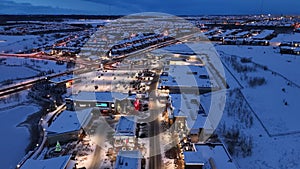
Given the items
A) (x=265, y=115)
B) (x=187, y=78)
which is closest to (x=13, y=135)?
(x=187, y=78)

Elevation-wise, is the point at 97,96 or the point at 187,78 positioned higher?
the point at 187,78

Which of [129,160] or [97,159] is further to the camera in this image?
[97,159]

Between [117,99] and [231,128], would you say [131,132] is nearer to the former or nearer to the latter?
[117,99]

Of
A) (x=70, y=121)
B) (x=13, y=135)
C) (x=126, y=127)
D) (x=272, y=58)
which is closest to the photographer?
(x=126, y=127)

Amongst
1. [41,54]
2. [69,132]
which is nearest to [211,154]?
[69,132]

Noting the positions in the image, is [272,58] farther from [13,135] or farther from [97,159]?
[13,135]

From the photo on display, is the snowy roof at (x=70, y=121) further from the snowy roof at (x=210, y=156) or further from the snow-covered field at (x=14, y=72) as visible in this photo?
the snow-covered field at (x=14, y=72)

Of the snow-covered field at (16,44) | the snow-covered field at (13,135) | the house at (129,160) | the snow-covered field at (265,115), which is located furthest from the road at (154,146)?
the snow-covered field at (16,44)
